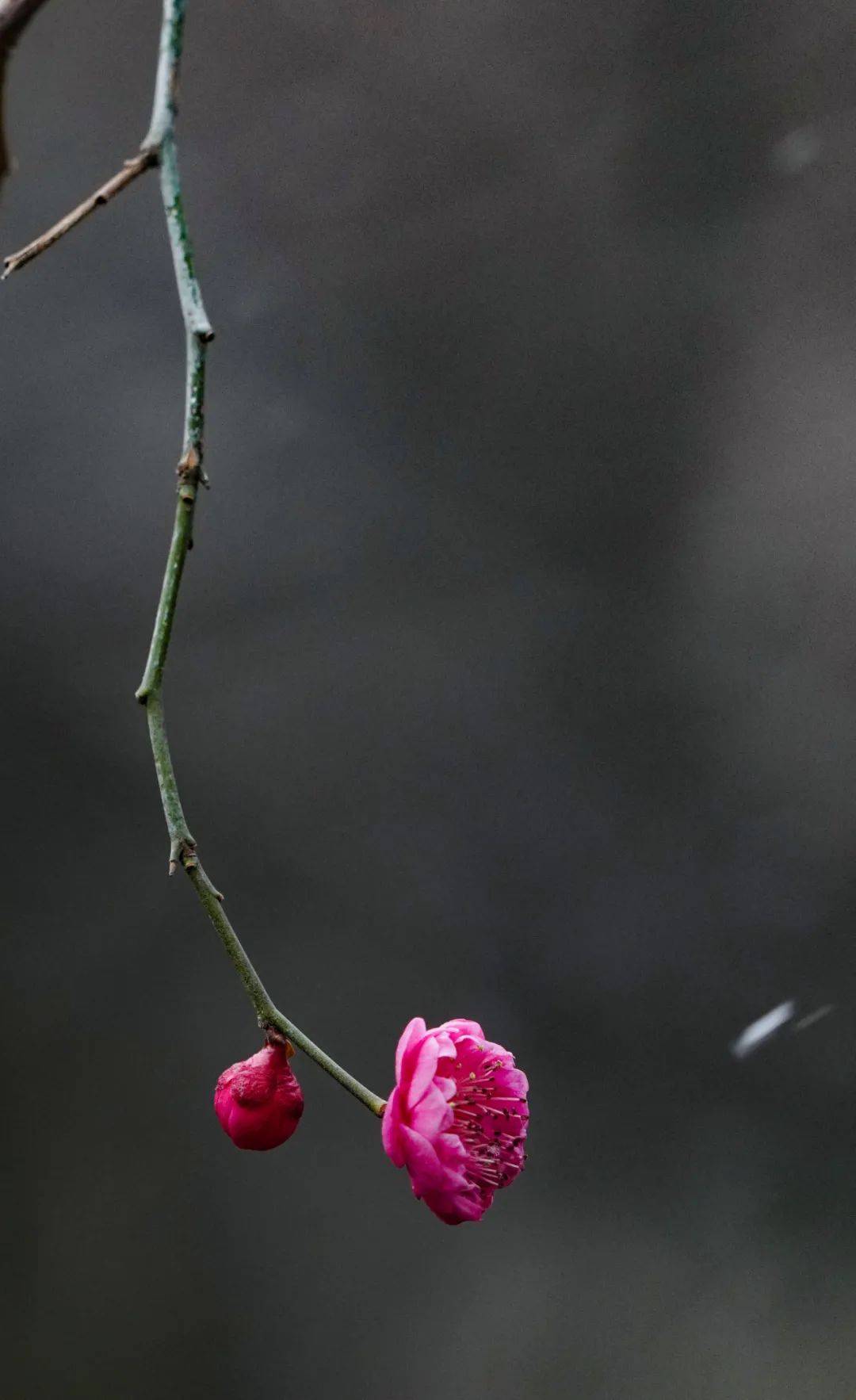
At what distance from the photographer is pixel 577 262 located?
146cm

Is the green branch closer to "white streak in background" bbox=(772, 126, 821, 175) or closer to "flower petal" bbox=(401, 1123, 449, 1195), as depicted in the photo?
"flower petal" bbox=(401, 1123, 449, 1195)

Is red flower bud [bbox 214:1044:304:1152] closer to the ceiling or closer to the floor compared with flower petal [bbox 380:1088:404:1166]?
closer to the ceiling

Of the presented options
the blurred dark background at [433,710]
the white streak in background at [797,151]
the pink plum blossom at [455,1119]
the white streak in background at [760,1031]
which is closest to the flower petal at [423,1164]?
the pink plum blossom at [455,1119]

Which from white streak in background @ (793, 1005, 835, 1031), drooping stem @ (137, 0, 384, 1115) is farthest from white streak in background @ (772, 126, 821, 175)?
drooping stem @ (137, 0, 384, 1115)

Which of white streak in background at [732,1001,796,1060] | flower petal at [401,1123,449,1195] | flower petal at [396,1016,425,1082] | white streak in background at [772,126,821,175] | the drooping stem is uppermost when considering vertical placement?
white streak in background at [772,126,821,175]

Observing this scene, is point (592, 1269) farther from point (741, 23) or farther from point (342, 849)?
point (741, 23)

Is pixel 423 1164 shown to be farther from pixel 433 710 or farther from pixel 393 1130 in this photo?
pixel 433 710

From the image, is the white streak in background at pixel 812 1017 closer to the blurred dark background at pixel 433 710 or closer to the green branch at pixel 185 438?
the blurred dark background at pixel 433 710

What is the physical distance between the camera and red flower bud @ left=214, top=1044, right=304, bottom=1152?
1.23 ft

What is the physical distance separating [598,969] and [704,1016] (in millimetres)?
139

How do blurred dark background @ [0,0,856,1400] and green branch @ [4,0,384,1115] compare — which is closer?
green branch @ [4,0,384,1115]

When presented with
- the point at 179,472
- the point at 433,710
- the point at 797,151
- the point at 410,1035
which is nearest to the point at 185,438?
the point at 179,472

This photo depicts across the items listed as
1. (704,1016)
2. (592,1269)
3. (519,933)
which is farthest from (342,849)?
(592,1269)

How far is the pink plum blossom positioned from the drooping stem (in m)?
0.03
